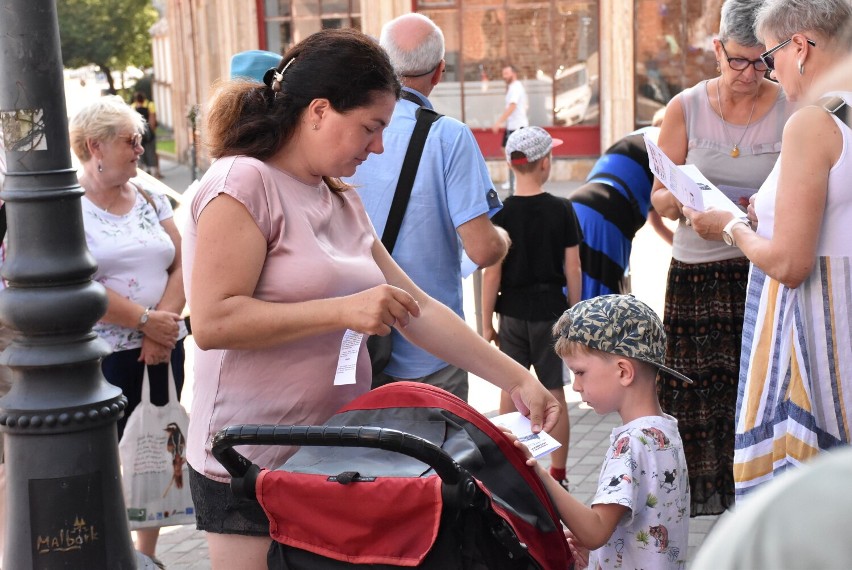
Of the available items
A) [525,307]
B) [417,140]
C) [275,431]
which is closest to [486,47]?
[525,307]

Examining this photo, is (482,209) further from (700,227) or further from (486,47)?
(486,47)

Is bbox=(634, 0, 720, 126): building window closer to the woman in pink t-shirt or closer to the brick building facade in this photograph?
the brick building facade

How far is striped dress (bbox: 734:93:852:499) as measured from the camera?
10.2 feet

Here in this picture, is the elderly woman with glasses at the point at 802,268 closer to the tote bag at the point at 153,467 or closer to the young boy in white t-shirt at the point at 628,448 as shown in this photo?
the young boy in white t-shirt at the point at 628,448

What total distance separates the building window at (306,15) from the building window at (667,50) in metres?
6.11

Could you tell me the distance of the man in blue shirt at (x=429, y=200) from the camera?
401cm

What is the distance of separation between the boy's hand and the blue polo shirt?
4.04ft

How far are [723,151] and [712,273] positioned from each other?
1.62 feet

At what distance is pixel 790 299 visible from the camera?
324 centimetres

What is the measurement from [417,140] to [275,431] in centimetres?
200

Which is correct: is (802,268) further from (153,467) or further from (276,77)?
(153,467)

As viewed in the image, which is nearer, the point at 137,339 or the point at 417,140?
the point at 417,140

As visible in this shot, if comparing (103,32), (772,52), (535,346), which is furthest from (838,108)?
(103,32)

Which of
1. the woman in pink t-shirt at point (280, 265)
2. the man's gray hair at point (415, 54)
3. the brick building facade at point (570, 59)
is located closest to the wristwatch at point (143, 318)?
the man's gray hair at point (415, 54)
